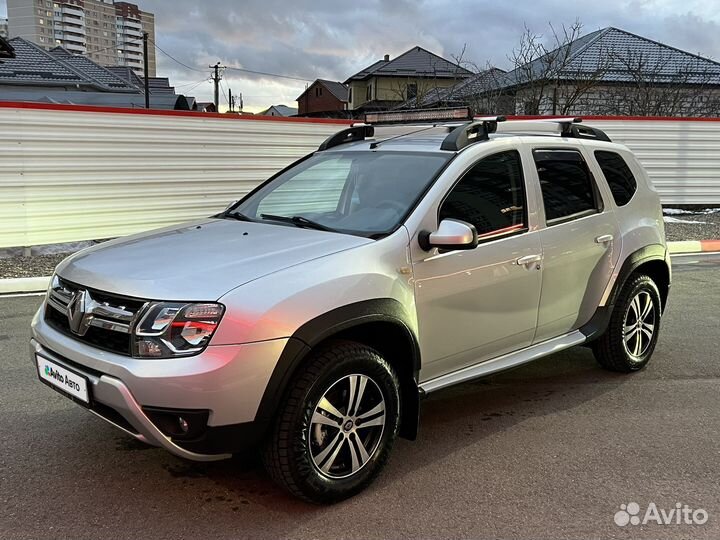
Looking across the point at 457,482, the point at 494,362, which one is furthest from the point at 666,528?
the point at 494,362

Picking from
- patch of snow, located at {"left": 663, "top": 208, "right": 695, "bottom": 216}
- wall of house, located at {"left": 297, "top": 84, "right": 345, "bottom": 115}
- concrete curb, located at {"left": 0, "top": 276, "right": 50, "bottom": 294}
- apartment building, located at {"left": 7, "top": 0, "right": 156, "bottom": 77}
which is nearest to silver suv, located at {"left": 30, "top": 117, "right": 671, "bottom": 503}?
concrete curb, located at {"left": 0, "top": 276, "right": 50, "bottom": 294}

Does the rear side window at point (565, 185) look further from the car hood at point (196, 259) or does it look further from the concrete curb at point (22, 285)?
the concrete curb at point (22, 285)

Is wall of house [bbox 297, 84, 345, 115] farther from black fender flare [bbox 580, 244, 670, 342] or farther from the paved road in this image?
the paved road

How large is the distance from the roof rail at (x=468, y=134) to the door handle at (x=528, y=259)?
74cm

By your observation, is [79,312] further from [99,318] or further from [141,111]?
[141,111]

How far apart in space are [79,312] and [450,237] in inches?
69.5

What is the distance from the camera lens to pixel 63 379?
113 inches

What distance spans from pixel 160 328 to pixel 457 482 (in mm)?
1670

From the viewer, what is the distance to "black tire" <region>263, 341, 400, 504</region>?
2.73 m

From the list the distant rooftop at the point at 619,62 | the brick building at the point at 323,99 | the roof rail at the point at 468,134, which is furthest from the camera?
the brick building at the point at 323,99

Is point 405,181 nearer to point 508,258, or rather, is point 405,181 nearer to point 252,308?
point 508,258

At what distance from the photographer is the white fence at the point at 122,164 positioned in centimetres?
913

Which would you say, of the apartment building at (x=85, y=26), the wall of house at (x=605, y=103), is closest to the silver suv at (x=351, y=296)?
the wall of house at (x=605, y=103)

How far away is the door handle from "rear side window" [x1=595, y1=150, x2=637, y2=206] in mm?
1143
